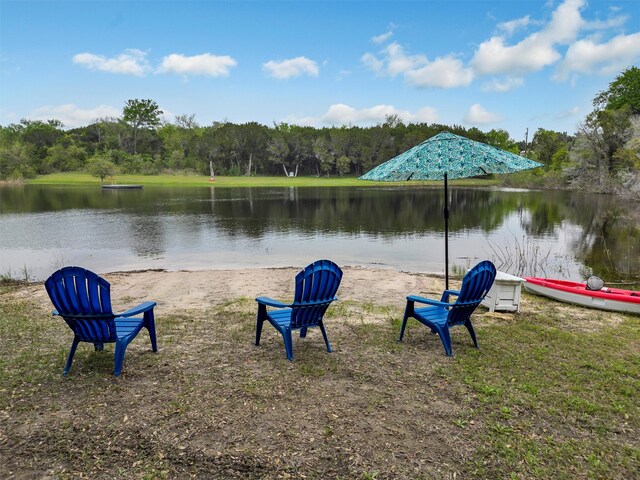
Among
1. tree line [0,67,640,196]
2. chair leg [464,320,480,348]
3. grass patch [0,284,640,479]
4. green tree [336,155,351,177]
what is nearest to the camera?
grass patch [0,284,640,479]

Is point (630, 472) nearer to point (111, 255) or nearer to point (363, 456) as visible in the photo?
point (363, 456)

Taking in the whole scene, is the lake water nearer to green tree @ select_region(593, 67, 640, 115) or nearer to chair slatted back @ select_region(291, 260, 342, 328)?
chair slatted back @ select_region(291, 260, 342, 328)

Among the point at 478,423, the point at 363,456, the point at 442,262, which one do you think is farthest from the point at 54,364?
the point at 442,262

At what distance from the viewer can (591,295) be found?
7242 mm

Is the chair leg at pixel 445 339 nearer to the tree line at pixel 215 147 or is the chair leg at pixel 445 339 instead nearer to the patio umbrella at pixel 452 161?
the patio umbrella at pixel 452 161

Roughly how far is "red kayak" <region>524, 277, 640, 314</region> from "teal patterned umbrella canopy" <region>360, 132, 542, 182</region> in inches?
107

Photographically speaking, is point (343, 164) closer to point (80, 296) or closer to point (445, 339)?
point (445, 339)

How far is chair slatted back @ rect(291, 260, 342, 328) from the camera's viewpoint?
4.57m

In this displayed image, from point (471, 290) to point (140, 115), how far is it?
107637mm

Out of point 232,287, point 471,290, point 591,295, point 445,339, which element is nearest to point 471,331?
point 445,339

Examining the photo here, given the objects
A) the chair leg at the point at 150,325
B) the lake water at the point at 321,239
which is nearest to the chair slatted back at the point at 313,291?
the chair leg at the point at 150,325

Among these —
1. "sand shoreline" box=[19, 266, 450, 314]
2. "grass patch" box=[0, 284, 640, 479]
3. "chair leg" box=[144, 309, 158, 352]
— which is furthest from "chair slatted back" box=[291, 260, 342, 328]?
"sand shoreline" box=[19, 266, 450, 314]

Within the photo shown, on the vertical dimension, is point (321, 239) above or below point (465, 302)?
below

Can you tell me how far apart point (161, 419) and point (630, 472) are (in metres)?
3.31
